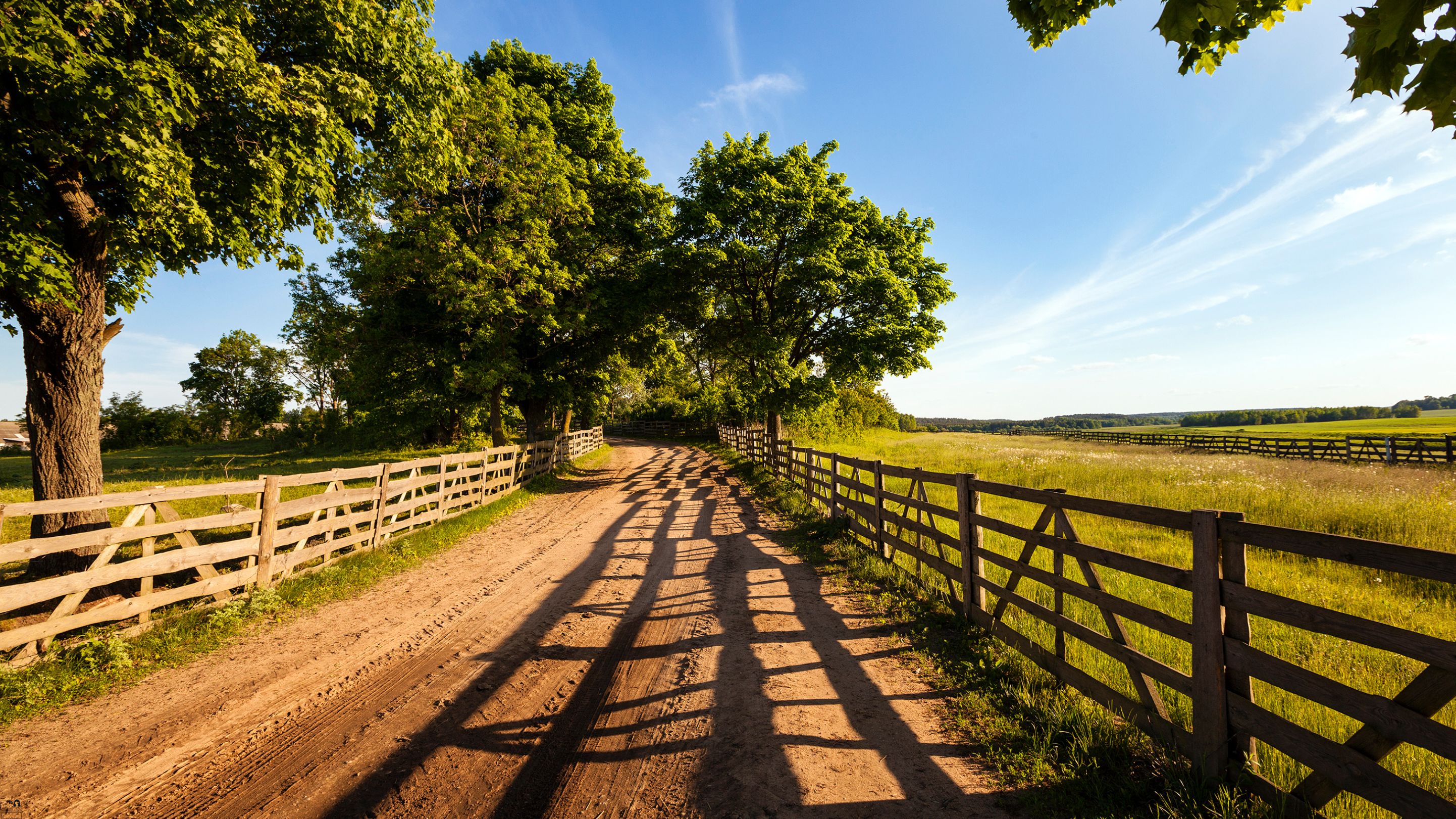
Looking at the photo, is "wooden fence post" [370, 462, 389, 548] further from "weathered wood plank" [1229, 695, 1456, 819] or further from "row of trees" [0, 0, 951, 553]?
"weathered wood plank" [1229, 695, 1456, 819]

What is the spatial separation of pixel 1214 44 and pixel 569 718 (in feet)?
24.2

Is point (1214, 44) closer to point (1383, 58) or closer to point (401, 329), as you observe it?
point (1383, 58)

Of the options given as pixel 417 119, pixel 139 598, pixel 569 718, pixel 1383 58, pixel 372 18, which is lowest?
pixel 569 718

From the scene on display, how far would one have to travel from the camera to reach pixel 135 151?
5582mm

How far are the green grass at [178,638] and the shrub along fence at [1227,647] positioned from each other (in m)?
8.00

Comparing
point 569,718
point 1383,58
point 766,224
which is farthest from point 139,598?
point 766,224

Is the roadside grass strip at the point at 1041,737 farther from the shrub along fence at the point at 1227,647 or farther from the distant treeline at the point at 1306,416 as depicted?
the distant treeline at the point at 1306,416

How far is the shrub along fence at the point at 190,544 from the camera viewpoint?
475 centimetres

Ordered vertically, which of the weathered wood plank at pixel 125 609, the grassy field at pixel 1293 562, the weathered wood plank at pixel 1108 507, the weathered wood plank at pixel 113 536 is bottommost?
the grassy field at pixel 1293 562

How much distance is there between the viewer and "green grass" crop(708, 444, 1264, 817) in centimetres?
301

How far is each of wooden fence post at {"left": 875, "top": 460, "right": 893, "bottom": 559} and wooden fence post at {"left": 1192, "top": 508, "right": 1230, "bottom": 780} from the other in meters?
5.09

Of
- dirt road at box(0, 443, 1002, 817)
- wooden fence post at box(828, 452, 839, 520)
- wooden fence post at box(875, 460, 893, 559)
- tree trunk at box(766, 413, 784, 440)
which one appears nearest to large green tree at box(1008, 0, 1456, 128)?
dirt road at box(0, 443, 1002, 817)

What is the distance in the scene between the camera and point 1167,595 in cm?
642

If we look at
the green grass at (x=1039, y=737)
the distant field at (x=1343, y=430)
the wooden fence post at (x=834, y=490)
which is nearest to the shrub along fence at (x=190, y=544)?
the green grass at (x=1039, y=737)
